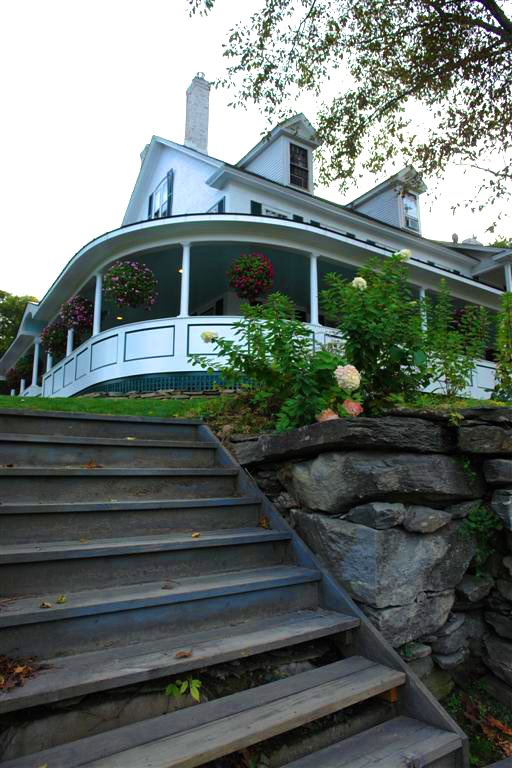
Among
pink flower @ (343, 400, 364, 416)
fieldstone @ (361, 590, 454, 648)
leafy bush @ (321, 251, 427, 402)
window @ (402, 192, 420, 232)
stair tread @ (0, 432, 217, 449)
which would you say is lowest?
fieldstone @ (361, 590, 454, 648)

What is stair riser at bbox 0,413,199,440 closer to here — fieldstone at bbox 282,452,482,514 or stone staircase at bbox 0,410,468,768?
stone staircase at bbox 0,410,468,768

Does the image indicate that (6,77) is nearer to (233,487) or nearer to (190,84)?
(190,84)

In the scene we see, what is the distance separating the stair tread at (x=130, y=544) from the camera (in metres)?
1.97

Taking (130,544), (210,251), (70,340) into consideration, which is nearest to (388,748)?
(130,544)

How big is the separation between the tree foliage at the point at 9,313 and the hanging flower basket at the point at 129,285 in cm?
2598

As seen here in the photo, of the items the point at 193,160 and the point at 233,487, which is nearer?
the point at 233,487

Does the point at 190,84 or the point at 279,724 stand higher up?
the point at 190,84

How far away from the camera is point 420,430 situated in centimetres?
239

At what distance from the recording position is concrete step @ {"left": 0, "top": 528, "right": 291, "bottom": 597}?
195 cm

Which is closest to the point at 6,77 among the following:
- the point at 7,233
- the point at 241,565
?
the point at 241,565

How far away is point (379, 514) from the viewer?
2.21 m

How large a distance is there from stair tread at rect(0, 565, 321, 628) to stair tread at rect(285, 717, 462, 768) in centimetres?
67

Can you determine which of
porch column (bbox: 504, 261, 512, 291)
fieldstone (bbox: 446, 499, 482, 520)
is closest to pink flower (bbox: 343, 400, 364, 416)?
fieldstone (bbox: 446, 499, 482, 520)

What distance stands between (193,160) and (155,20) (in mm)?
4987
